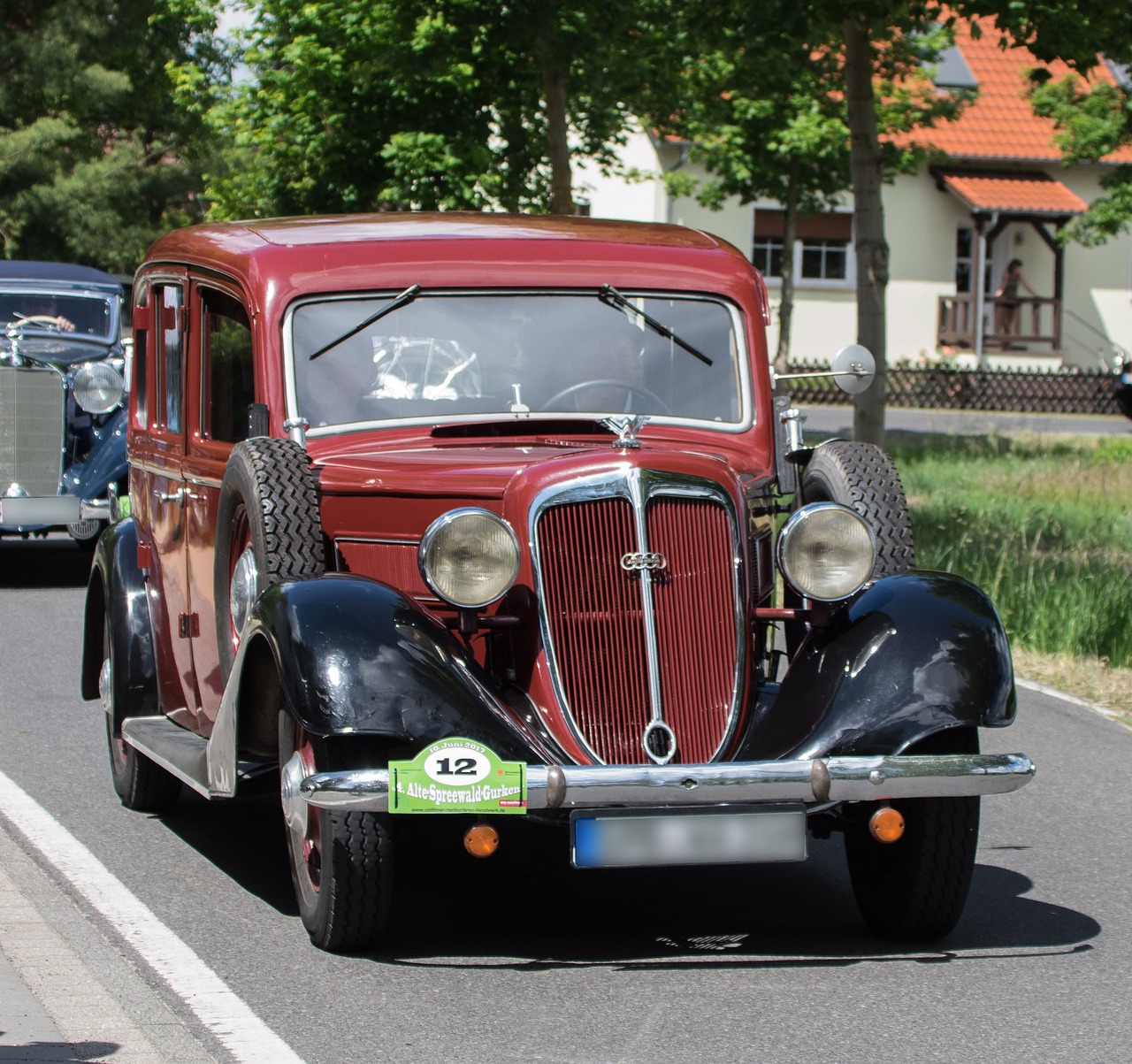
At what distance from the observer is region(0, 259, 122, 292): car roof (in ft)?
53.5

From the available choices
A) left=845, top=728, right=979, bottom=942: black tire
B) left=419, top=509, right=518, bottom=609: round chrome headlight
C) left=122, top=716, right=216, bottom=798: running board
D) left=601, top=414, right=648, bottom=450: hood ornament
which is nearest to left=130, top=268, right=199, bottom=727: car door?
left=122, top=716, right=216, bottom=798: running board

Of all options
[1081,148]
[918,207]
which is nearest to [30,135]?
[918,207]

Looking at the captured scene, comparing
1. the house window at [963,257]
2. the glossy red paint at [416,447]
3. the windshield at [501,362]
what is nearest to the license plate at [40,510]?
the glossy red paint at [416,447]

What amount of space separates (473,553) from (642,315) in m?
1.60

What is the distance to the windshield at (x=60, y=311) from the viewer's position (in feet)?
52.0

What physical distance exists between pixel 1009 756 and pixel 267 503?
2.10 meters

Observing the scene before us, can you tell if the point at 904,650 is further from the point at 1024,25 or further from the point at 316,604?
the point at 1024,25

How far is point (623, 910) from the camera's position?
577cm

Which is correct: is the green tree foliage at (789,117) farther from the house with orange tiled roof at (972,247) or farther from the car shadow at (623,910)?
the car shadow at (623,910)

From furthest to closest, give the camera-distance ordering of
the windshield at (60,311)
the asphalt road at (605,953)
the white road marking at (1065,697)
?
1. the windshield at (60,311)
2. the white road marking at (1065,697)
3. the asphalt road at (605,953)

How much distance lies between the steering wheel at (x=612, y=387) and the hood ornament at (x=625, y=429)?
6.2 inches

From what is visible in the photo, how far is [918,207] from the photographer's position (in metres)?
44.9

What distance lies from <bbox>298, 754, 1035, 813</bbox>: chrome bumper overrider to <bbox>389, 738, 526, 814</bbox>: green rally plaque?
0.10ft

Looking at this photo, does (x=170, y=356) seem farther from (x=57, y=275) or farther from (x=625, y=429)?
(x=57, y=275)
